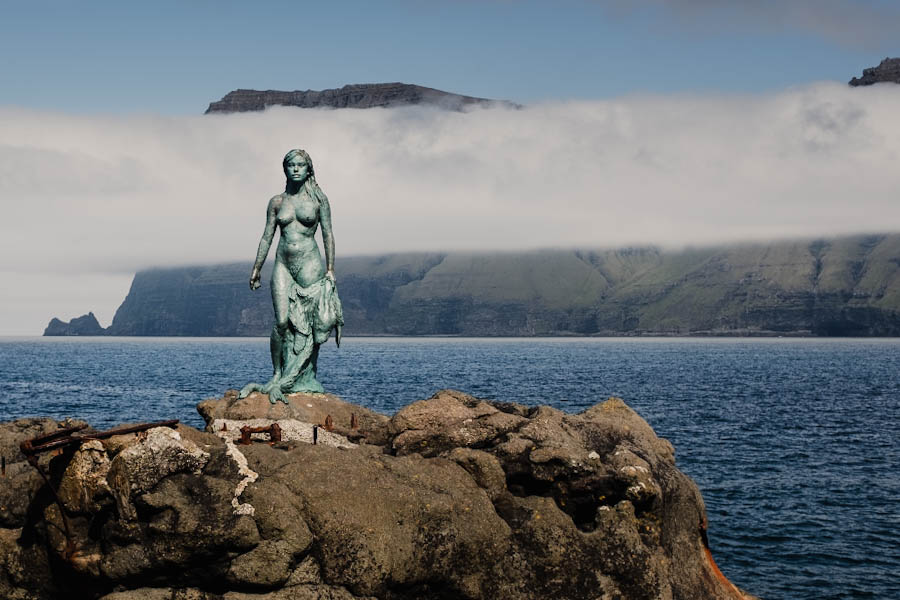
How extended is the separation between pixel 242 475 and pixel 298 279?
854 cm

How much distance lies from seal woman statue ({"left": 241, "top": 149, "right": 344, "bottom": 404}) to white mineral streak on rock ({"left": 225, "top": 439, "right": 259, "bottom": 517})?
683 centimetres

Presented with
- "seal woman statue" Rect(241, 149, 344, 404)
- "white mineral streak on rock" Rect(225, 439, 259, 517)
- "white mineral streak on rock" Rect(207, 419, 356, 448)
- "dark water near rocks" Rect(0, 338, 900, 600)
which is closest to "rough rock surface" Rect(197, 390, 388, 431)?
"white mineral streak on rock" Rect(207, 419, 356, 448)

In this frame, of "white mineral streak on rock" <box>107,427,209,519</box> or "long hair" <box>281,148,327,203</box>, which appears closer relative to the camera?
"white mineral streak on rock" <box>107,427,209,519</box>

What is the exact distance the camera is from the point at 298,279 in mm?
20547

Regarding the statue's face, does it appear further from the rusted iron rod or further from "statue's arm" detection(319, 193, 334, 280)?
the rusted iron rod

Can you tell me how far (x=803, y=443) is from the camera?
49.5m

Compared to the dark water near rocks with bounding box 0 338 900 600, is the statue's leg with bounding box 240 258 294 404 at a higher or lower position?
higher

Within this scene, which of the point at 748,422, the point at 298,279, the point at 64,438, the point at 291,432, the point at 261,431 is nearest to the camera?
the point at 64,438

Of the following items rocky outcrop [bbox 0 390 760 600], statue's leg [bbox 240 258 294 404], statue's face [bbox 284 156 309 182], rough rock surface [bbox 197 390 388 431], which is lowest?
rocky outcrop [bbox 0 390 760 600]

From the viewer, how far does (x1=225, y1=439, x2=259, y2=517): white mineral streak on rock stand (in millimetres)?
11852

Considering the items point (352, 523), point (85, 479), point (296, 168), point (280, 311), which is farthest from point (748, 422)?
point (85, 479)

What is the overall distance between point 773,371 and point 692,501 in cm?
11707

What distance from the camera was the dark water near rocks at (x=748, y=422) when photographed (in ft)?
88.3

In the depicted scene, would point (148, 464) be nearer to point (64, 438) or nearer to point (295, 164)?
point (64, 438)
